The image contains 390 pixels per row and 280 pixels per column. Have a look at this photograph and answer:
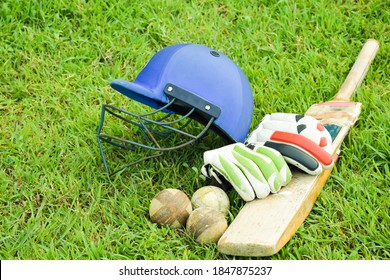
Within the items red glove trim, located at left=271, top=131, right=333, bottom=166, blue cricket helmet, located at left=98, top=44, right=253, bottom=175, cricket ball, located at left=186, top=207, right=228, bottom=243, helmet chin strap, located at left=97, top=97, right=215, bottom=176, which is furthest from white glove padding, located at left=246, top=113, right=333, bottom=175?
cricket ball, located at left=186, top=207, right=228, bottom=243

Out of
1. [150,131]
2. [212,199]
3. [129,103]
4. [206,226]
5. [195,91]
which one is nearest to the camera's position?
[206,226]

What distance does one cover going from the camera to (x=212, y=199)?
8.73 ft

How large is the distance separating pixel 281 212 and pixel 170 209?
0.43m

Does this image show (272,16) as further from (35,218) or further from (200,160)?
(35,218)

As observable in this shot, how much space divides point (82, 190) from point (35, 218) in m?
0.24

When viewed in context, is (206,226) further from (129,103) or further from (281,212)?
(129,103)

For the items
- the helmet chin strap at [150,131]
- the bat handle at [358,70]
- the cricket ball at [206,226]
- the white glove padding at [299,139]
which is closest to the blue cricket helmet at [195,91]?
the helmet chin strap at [150,131]

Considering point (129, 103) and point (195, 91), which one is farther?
point (129, 103)

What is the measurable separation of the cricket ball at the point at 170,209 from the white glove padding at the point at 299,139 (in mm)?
425

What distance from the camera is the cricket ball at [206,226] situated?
2.54m

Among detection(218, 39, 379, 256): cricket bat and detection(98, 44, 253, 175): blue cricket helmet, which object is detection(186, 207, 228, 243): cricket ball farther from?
detection(98, 44, 253, 175): blue cricket helmet

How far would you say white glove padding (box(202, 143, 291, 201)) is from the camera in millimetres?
2633

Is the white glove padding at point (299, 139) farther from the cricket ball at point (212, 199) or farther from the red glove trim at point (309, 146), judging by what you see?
the cricket ball at point (212, 199)

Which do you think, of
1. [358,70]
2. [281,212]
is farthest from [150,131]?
[358,70]
